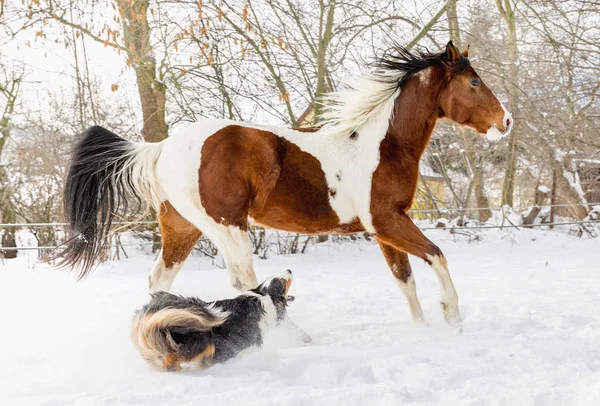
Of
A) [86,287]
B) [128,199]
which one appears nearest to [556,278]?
[128,199]

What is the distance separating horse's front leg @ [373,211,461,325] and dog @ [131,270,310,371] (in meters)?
1.20

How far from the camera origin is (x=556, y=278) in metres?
6.80

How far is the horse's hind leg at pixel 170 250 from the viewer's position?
4.51 m

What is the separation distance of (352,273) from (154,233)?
3.80m

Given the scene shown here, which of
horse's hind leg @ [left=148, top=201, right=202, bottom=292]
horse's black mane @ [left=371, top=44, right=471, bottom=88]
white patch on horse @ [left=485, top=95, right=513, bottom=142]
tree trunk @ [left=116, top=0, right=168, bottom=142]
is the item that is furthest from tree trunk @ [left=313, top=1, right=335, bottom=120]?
horse's hind leg @ [left=148, top=201, right=202, bottom=292]

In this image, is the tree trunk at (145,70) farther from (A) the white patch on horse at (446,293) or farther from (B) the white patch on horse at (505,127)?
(A) the white patch on horse at (446,293)

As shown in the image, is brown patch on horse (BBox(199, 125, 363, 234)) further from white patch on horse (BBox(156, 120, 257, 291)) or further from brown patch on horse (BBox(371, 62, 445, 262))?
brown patch on horse (BBox(371, 62, 445, 262))

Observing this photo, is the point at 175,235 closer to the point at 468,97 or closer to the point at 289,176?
the point at 289,176

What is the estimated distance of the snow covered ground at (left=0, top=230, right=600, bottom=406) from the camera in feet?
8.36

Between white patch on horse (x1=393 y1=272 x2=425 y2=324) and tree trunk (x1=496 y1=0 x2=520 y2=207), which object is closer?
white patch on horse (x1=393 y1=272 x2=425 y2=324)

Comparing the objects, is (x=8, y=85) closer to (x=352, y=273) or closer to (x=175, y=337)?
(x=352, y=273)

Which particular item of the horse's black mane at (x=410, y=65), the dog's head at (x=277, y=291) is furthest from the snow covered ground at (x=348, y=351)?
the horse's black mane at (x=410, y=65)

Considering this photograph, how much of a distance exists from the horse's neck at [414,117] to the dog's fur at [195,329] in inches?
72.7

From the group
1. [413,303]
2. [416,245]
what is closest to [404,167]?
[416,245]
